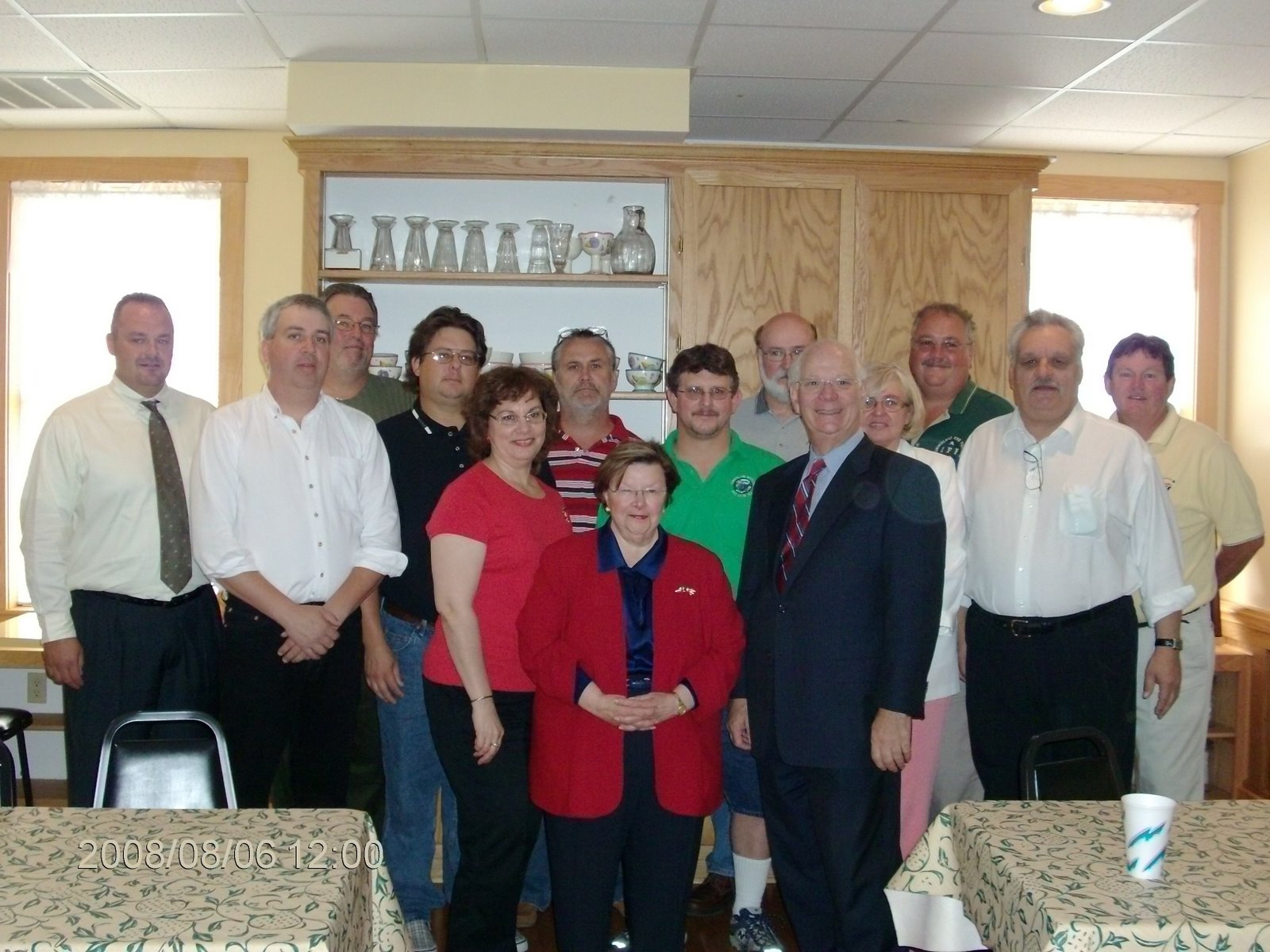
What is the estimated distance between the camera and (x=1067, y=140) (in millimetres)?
4969

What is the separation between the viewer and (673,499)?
266 cm

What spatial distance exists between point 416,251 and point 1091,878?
3.15m

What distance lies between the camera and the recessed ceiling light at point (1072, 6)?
3.28 meters

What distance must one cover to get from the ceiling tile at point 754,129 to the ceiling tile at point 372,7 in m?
1.48

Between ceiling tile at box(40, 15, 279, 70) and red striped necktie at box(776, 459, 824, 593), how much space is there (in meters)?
2.55

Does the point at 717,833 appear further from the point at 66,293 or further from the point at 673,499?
the point at 66,293

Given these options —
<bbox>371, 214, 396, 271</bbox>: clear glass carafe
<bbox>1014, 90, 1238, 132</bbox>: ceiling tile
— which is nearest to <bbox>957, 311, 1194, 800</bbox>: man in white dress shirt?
<bbox>1014, 90, 1238, 132</bbox>: ceiling tile

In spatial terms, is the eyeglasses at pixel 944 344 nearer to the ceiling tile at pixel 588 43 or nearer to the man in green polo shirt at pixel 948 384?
the man in green polo shirt at pixel 948 384

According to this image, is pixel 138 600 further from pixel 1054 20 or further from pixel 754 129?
pixel 754 129

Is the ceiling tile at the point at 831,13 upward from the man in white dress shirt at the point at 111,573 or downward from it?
upward

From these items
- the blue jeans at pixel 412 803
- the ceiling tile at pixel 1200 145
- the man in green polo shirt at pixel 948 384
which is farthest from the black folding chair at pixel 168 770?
the ceiling tile at pixel 1200 145

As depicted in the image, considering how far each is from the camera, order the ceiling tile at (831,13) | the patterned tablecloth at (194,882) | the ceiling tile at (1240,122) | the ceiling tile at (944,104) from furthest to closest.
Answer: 1. the ceiling tile at (1240,122)
2. the ceiling tile at (944,104)
3. the ceiling tile at (831,13)
4. the patterned tablecloth at (194,882)

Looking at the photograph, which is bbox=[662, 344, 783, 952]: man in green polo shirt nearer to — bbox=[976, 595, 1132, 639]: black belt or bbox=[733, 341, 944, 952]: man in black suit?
bbox=[733, 341, 944, 952]: man in black suit

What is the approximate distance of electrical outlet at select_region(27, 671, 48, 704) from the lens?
13.9 ft
